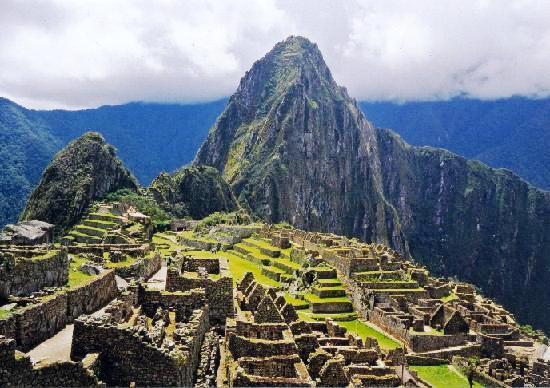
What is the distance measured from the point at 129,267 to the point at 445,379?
94.3ft

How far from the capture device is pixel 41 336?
15750 mm

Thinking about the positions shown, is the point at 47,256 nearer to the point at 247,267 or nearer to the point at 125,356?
the point at 125,356

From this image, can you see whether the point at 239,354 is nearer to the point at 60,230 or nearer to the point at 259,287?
the point at 259,287

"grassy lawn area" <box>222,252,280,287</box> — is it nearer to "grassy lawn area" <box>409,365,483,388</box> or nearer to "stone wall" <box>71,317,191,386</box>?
"grassy lawn area" <box>409,365,483,388</box>

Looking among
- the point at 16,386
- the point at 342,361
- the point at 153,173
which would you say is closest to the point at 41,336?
the point at 16,386

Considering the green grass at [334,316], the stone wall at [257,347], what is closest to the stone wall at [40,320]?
the stone wall at [257,347]

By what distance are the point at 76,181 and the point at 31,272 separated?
10282cm

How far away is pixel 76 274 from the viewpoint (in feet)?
78.9

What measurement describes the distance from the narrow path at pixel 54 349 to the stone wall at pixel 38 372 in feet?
4.30

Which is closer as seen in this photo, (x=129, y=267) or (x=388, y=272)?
(x=129, y=267)

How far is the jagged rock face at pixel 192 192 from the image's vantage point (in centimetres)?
14814

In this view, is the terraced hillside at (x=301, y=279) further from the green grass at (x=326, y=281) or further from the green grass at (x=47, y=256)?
the green grass at (x=47, y=256)

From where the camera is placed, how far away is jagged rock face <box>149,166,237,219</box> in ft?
486

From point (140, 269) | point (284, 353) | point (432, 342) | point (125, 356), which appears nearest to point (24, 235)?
point (140, 269)
